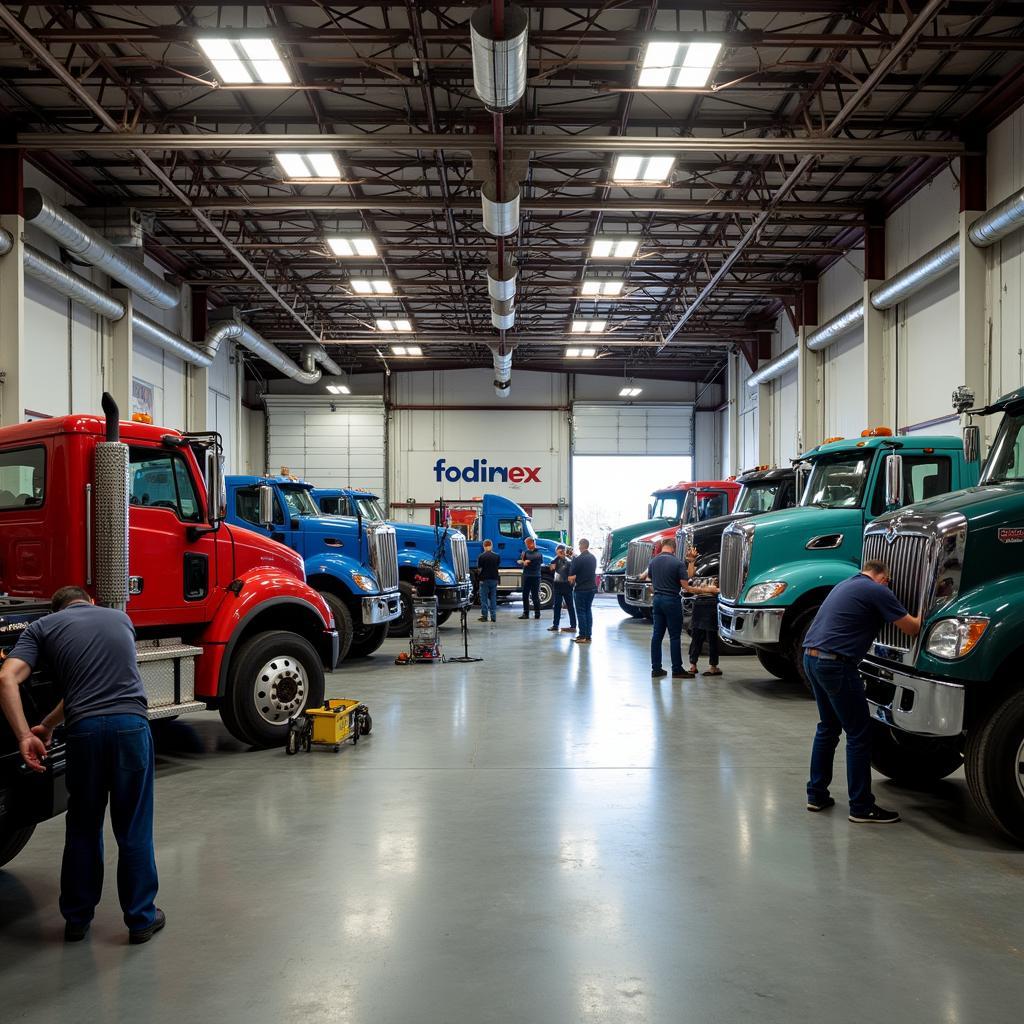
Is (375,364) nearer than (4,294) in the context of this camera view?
No

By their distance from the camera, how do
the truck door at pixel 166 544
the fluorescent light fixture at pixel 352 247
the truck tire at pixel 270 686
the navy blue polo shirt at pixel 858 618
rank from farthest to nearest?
the fluorescent light fixture at pixel 352 247
the truck tire at pixel 270 686
the truck door at pixel 166 544
the navy blue polo shirt at pixel 858 618

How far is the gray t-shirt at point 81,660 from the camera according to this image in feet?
13.3

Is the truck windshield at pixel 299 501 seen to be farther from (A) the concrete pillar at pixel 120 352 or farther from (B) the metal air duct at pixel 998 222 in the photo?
(B) the metal air duct at pixel 998 222

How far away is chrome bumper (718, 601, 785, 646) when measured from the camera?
997cm

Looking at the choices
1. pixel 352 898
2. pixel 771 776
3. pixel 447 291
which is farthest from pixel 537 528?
pixel 352 898

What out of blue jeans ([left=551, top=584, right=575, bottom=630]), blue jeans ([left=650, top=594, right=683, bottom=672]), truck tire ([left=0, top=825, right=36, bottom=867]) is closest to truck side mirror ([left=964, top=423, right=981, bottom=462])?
blue jeans ([left=650, top=594, right=683, bottom=672])

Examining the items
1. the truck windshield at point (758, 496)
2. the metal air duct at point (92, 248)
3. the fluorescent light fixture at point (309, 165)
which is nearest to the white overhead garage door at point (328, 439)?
the metal air duct at point (92, 248)

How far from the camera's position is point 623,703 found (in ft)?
32.8

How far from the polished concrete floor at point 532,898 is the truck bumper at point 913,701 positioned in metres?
0.69

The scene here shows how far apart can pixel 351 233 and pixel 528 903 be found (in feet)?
54.2

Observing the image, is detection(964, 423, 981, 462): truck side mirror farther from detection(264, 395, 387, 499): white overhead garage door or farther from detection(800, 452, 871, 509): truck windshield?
detection(264, 395, 387, 499): white overhead garage door

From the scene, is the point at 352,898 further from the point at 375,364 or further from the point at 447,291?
the point at 375,364

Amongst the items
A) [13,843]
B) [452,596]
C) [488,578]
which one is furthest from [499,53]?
[488,578]

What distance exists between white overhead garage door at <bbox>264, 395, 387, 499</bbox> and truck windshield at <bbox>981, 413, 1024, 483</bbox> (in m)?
26.3
